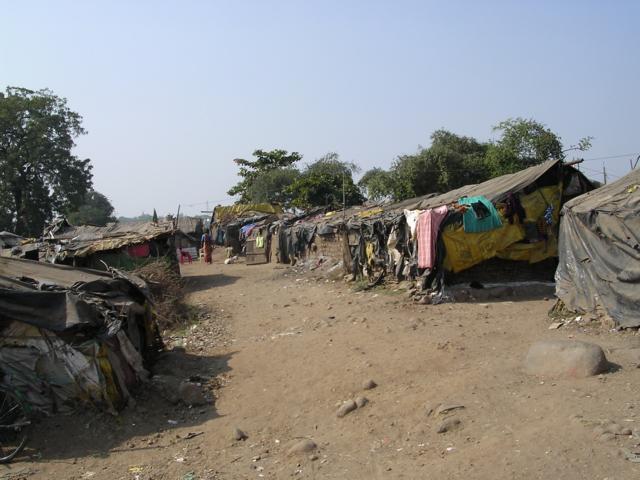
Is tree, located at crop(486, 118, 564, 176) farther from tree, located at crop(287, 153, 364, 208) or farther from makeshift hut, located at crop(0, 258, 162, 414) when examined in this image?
makeshift hut, located at crop(0, 258, 162, 414)

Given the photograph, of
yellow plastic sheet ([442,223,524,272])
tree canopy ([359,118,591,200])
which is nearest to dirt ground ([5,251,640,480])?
yellow plastic sheet ([442,223,524,272])

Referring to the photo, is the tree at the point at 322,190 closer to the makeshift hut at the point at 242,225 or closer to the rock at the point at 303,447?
the makeshift hut at the point at 242,225

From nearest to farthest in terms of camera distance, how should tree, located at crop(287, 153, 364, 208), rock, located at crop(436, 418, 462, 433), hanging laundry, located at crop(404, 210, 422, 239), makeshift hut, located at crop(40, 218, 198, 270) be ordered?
1. rock, located at crop(436, 418, 462, 433)
2. hanging laundry, located at crop(404, 210, 422, 239)
3. makeshift hut, located at crop(40, 218, 198, 270)
4. tree, located at crop(287, 153, 364, 208)

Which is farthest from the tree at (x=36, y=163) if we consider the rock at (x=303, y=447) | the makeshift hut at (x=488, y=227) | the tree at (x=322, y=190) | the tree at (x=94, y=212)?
the rock at (x=303, y=447)

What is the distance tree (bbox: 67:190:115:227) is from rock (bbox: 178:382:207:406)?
4409cm

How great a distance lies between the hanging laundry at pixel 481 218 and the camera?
1176 centimetres

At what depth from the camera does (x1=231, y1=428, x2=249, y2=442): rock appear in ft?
18.8

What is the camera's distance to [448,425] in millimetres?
5238

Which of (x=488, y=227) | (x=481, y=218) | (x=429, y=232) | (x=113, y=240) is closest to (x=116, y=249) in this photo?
(x=113, y=240)

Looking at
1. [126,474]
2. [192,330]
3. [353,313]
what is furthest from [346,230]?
[126,474]

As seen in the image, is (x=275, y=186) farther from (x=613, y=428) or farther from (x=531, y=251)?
(x=613, y=428)

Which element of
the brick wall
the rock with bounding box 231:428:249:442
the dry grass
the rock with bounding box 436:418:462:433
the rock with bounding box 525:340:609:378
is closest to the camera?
the rock with bounding box 436:418:462:433

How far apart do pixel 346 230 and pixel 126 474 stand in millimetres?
11693

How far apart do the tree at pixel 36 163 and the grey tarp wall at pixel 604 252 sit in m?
34.6
